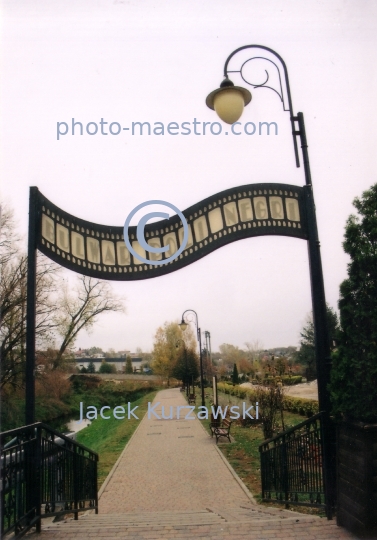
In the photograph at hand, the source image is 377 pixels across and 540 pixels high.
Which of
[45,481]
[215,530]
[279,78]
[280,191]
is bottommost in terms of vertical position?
[215,530]

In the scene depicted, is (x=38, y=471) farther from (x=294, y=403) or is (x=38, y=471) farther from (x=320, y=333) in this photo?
(x=294, y=403)

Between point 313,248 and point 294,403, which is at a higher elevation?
point 313,248

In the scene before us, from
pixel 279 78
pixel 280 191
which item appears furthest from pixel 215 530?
pixel 279 78

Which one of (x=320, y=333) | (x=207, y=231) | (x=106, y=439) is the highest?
(x=207, y=231)

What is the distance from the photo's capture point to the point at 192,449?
12.1m

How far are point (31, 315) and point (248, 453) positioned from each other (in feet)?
26.3

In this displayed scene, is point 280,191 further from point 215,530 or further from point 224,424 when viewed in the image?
point 224,424

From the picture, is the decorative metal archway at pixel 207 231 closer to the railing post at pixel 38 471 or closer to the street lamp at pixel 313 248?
the street lamp at pixel 313 248

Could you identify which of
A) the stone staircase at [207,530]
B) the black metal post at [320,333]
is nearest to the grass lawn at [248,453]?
the black metal post at [320,333]

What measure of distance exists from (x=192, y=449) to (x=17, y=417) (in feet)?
28.7

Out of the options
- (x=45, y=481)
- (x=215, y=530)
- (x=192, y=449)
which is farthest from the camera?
(x=192, y=449)

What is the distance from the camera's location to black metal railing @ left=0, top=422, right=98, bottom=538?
366 centimetres

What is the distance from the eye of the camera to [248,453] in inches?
439

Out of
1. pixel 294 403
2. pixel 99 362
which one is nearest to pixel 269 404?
pixel 294 403
